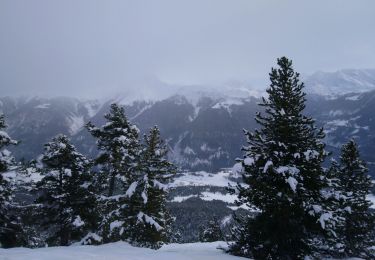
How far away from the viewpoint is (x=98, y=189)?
32.3 m

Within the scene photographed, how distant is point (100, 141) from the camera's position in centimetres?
3106

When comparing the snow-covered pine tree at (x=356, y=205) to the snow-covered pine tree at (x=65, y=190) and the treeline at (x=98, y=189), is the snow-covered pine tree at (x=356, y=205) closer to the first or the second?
the treeline at (x=98, y=189)

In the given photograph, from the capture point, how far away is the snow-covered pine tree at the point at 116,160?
27.7 m

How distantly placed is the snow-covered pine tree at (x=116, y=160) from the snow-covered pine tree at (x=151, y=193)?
734 mm

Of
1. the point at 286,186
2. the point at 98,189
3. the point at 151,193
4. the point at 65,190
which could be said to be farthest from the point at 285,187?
the point at 65,190

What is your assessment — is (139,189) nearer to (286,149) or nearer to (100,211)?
(100,211)

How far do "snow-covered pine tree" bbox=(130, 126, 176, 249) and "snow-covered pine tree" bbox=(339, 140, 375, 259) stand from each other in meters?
15.3

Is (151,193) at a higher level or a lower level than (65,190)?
higher

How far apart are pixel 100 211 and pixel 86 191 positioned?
230 centimetres

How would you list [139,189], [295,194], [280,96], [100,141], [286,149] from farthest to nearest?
[100,141]
[139,189]
[280,96]
[286,149]
[295,194]

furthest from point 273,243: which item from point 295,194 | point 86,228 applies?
point 86,228

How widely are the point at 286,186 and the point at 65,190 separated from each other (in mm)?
18454

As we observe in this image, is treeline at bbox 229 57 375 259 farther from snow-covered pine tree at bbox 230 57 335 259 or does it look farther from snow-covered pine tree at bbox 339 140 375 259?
snow-covered pine tree at bbox 339 140 375 259

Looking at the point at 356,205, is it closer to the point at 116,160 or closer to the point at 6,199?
the point at 116,160
